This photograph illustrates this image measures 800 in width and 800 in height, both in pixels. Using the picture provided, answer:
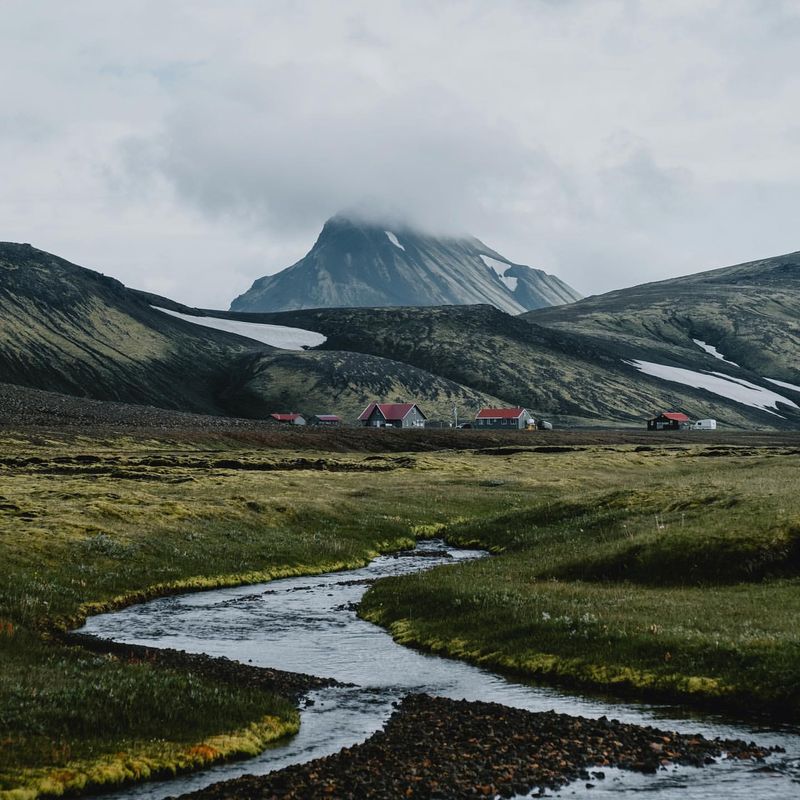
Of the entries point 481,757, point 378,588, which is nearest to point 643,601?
point 378,588

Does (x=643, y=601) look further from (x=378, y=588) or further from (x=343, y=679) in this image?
(x=378, y=588)

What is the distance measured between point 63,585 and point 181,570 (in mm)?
8386

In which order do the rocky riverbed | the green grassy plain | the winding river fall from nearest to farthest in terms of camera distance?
the rocky riverbed < the winding river < the green grassy plain

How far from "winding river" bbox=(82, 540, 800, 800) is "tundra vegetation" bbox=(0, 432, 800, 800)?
1076 millimetres

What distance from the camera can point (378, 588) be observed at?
44.8 m

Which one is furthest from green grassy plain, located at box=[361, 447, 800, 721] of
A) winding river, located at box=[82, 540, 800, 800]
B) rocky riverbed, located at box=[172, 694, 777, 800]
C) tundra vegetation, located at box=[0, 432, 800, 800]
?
rocky riverbed, located at box=[172, 694, 777, 800]

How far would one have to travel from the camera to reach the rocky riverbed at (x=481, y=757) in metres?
19.6

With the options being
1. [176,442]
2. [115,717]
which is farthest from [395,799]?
[176,442]

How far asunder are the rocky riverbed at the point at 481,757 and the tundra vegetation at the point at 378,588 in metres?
3.08

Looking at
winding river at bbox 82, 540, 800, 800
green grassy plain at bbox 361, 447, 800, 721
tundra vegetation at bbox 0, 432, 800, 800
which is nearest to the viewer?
winding river at bbox 82, 540, 800, 800

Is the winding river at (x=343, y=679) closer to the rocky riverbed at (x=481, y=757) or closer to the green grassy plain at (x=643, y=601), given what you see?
the rocky riverbed at (x=481, y=757)

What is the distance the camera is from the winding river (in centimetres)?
2016

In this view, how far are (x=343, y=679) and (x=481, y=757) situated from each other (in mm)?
9725

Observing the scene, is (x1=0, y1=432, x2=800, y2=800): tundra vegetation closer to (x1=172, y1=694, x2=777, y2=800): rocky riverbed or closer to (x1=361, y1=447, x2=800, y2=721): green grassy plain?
(x1=361, y1=447, x2=800, y2=721): green grassy plain
